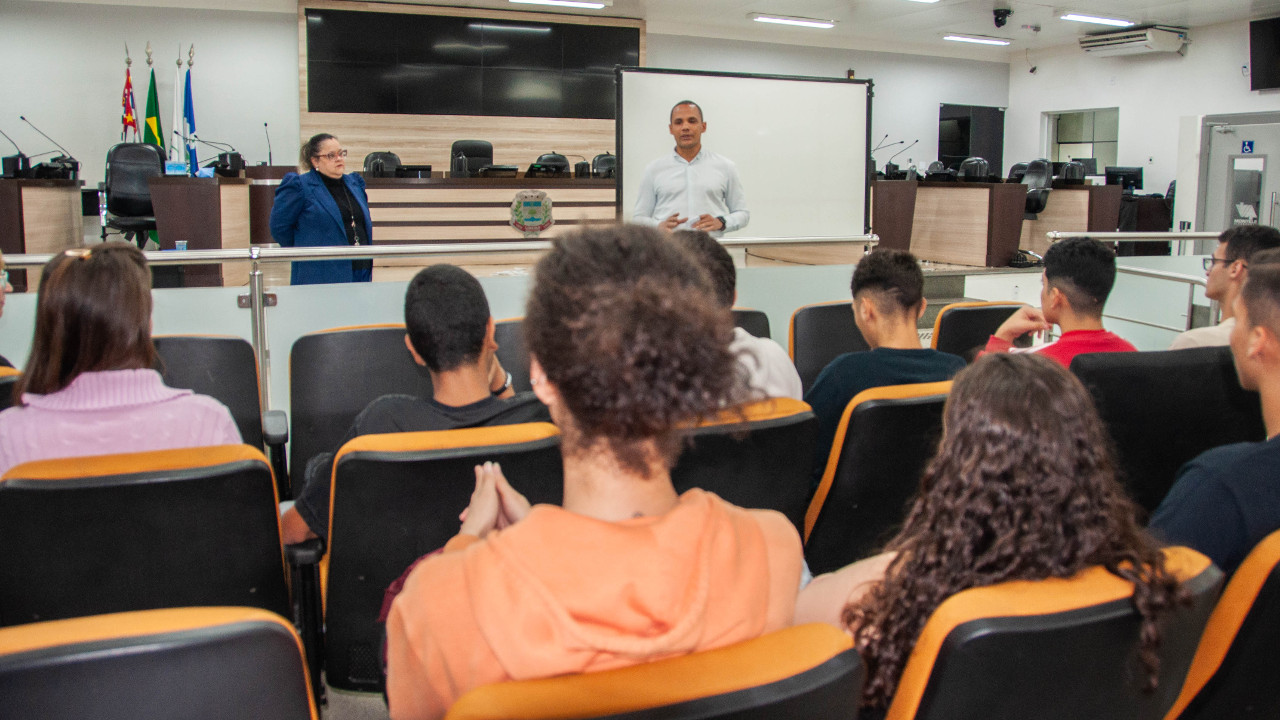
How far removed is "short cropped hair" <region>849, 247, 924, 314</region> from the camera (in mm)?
2162

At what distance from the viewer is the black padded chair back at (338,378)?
7.59 feet

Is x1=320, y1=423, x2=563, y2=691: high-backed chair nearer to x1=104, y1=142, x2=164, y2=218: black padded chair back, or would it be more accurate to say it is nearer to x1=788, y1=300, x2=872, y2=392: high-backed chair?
x1=788, y1=300, x2=872, y2=392: high-backed chair

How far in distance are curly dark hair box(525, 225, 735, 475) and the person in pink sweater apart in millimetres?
1056

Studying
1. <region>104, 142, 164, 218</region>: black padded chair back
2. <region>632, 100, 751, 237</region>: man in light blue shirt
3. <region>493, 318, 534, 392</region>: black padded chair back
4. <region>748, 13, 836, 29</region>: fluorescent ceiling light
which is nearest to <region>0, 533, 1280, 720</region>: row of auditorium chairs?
<region>493, 318, 534, 392</region>: black padded chair back

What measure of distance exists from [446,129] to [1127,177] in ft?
25.9

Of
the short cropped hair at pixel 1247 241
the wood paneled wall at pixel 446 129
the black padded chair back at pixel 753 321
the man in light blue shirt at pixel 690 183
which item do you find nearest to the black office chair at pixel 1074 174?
the wood paneled wall at pixel 446 129

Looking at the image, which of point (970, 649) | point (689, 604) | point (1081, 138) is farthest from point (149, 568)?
point (1081, 138)

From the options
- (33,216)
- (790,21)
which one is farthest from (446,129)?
(33,216)

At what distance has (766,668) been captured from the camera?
2.27 feet

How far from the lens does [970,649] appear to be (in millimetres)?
765

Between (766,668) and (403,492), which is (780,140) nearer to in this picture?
(403,492)

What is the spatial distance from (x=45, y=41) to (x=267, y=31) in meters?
2.17

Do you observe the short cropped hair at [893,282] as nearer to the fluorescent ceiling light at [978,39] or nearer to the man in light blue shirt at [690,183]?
the man in light blue shirt at [690,183]

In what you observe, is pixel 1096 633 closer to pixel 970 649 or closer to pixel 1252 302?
pixel 970 649
